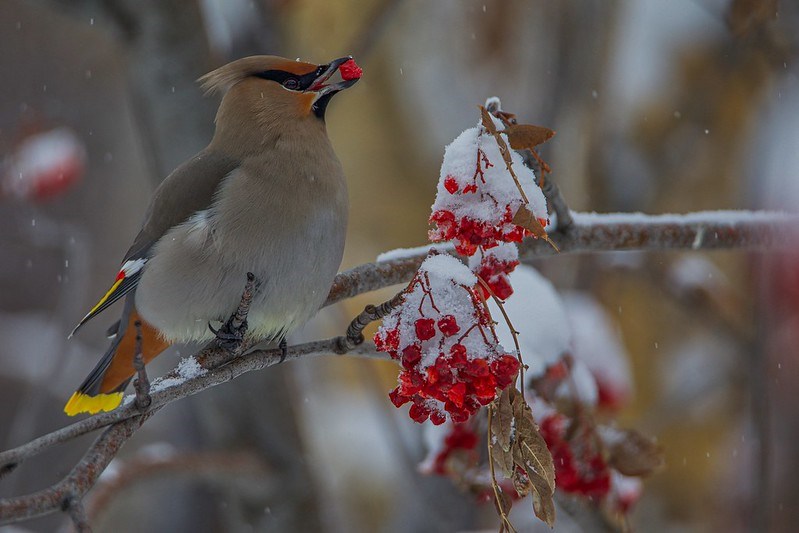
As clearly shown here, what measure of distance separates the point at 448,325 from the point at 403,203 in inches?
207

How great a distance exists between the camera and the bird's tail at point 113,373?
8.95 ft

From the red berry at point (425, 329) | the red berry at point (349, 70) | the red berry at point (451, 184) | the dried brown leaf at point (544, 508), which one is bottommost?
the dried brown leaf at point (544, 508)

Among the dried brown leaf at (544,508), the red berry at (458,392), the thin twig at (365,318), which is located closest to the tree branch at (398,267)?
the thin twig at (365,318)

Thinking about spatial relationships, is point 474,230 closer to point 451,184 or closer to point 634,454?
point 451,184

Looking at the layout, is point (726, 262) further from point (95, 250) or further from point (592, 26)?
point (95, 250)

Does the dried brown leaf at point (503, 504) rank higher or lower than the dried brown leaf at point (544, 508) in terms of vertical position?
higher

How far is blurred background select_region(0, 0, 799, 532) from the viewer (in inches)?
144

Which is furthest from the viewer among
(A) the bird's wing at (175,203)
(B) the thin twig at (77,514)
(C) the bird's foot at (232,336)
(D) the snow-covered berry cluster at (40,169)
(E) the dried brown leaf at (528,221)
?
(D) the snow-covered berry cluster at (40,169)

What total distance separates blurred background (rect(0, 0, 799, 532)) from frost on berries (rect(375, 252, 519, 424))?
1.13m

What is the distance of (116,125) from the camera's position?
25.3 ft

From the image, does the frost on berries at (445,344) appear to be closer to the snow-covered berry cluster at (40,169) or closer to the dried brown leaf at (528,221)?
the dried brown leaf at (528,221)

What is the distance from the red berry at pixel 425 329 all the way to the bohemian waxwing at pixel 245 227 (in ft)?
2.50

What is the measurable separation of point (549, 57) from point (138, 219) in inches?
158

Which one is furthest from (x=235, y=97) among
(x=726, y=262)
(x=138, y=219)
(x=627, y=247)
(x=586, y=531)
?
(x=138, y=219)
